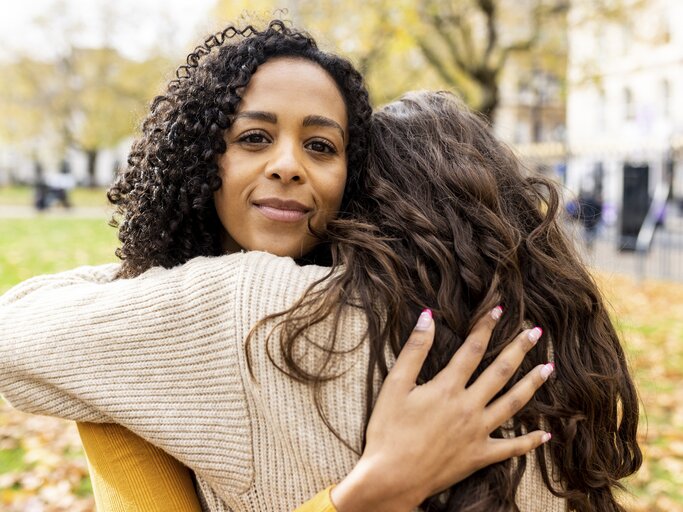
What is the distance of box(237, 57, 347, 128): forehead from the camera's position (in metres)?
1.87

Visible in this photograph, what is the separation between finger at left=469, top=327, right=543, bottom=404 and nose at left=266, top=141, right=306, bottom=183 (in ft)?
2.31

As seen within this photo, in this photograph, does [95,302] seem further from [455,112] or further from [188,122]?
[455,112]

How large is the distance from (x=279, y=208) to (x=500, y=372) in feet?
2.38

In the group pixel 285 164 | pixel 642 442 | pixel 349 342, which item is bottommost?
pixel 642 442

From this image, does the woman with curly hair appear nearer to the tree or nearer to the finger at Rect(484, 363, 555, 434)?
the finger at Rect(484, 363, 555, 434)

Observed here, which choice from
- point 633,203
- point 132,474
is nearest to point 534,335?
point 132,474

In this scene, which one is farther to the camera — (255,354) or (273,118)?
(273,118)

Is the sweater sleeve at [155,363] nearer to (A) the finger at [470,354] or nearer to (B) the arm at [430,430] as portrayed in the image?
(B) the arm at [430,430]

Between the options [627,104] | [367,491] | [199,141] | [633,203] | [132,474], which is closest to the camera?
[367,491]

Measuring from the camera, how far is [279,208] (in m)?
1.89

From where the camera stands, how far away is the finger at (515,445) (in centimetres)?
154

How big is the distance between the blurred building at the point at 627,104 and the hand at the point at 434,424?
11.3 meters

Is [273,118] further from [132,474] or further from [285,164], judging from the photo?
[132,474]

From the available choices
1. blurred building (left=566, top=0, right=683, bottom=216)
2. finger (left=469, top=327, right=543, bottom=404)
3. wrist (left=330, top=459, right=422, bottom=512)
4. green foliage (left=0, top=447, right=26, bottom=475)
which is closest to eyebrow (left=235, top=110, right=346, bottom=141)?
finger (left=469, top=327, right=543, bottom=404)
